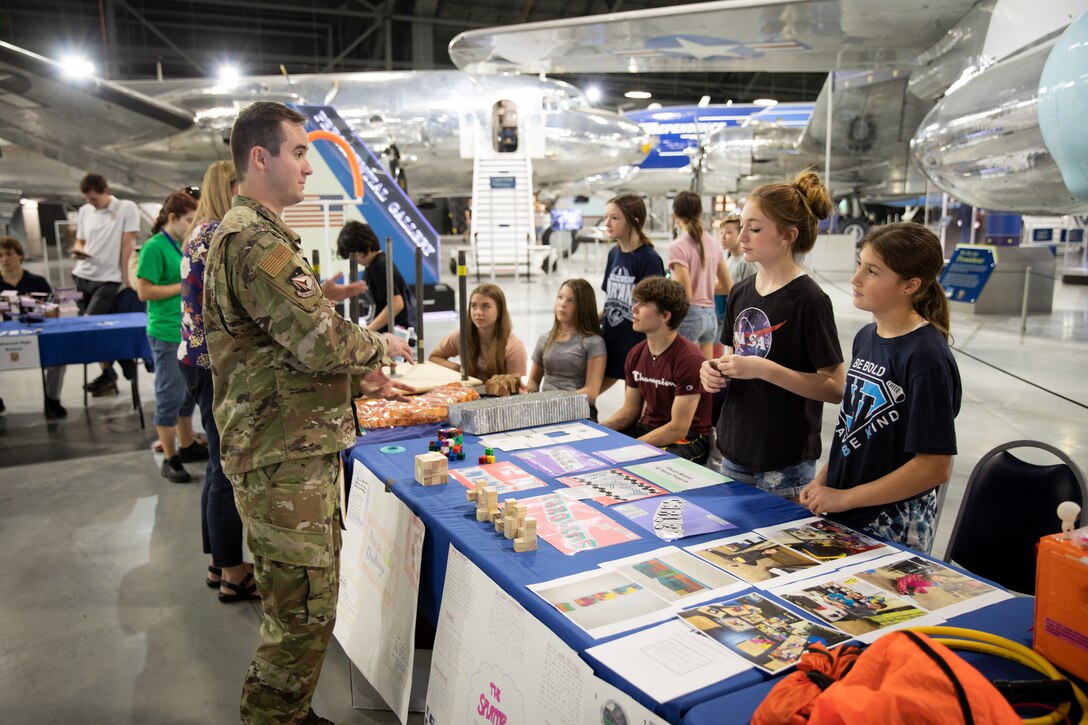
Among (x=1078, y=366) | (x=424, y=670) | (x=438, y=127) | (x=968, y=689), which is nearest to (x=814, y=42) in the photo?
(x=1078, y=366)

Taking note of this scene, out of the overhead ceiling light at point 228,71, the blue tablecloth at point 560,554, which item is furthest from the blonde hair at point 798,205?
the overhead ceiling light at point 228,71

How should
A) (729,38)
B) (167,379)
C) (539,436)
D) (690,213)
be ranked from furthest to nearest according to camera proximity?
(729,38), (690,213), (167,379), (539,436)

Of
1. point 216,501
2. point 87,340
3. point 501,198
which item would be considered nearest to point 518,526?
point 216,501

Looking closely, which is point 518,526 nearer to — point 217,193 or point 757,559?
point 757,559

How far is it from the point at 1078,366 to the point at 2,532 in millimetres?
8245

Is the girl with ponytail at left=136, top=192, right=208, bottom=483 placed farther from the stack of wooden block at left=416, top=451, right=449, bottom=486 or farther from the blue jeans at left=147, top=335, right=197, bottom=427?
the stack of wooden block at left=416, top=451, right=449, bottom=486

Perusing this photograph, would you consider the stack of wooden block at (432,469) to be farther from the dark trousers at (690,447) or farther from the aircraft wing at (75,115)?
the aircraft wing at (75,115)

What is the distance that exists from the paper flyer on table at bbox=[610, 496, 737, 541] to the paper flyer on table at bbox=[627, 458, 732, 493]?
11cm

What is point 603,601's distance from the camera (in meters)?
1.48

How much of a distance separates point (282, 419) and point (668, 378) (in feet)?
5.54

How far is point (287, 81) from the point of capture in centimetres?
Result: 1110

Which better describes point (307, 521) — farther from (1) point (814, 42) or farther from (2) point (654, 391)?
(1) point (814, 42)

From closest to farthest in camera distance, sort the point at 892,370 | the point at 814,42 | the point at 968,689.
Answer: the point at 968,689 < the point at 892,370 < the point at 814,42

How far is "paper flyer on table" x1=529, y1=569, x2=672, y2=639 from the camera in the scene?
4.57 ft
